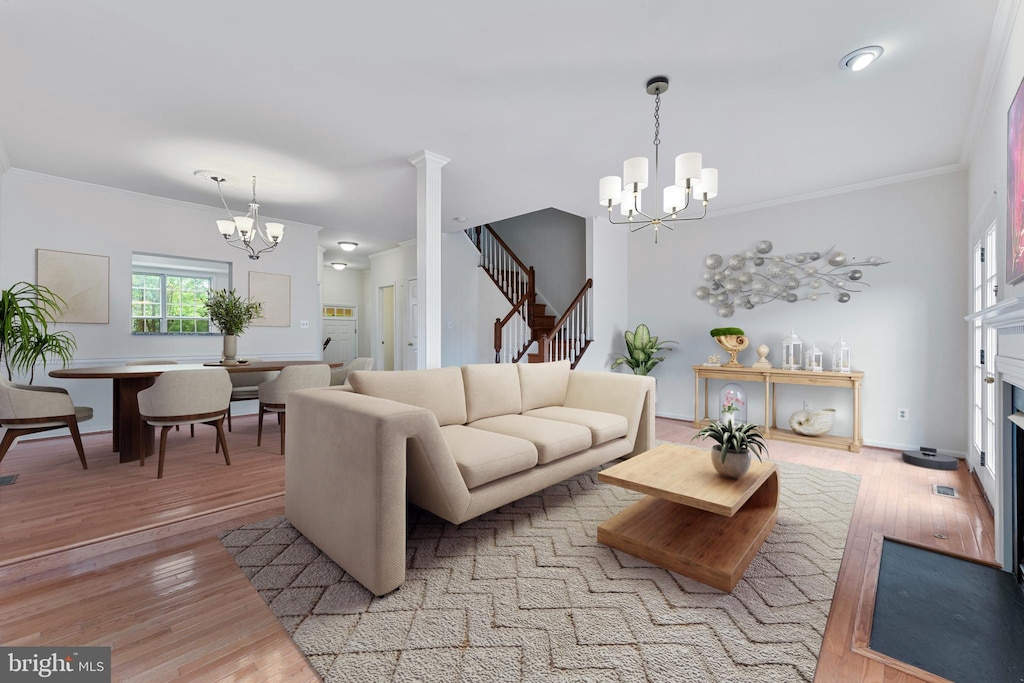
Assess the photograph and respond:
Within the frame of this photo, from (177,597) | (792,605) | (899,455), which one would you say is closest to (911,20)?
(792,605)

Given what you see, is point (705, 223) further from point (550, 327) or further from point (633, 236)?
point (550, 327)

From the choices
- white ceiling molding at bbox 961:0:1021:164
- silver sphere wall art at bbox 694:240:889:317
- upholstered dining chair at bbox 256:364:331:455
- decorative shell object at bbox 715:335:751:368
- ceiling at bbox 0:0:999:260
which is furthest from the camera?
decorative shell object at bbox 715:335:751:368

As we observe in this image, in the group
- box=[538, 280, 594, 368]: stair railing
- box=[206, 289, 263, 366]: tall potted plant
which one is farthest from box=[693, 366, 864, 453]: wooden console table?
box=[206, 289, 263, 366]: tall potted plant

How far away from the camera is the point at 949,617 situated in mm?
1686

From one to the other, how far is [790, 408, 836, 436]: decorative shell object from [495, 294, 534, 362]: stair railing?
3.15m

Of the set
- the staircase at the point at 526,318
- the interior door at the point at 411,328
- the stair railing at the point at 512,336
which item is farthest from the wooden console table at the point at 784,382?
the interior door at the point at 411,328

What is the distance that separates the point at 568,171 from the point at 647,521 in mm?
3086

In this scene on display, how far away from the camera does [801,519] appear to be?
2.57 m

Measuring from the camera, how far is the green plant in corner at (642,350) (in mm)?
5496

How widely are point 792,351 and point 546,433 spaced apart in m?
3.39

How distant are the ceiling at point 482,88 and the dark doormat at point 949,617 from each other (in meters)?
2.55

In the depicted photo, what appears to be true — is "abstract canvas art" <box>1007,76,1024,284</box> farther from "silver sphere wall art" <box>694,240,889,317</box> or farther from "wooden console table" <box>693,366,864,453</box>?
"silver sphere wall art" <box>694,240,889,317</box>

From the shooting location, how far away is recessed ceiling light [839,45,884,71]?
2.31m

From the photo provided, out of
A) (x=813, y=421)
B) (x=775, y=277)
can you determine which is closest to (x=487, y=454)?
(x=813, y=421)
